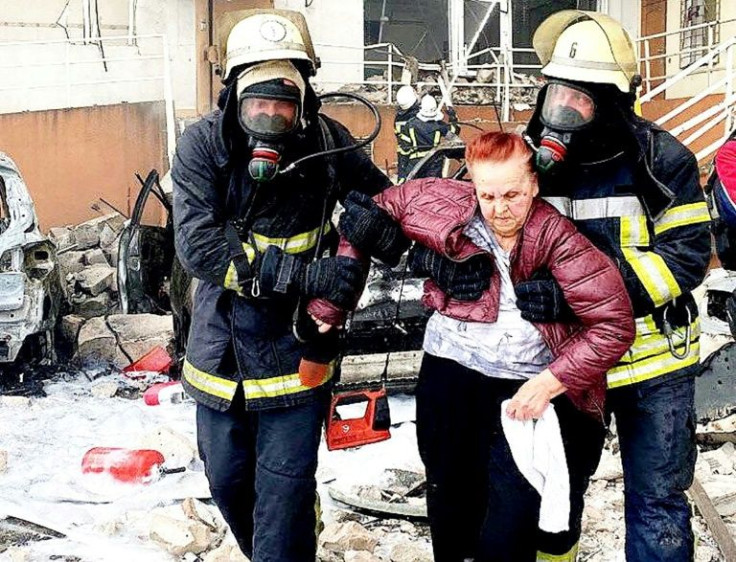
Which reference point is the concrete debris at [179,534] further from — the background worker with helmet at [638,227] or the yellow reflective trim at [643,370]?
the yellow reflective trim at [643,370]

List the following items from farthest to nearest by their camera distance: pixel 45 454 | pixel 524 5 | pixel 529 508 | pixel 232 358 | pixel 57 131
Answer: pixel 524 5
pixel 57 131
pixel 45 454
pixel 232 358
pixel 529 508

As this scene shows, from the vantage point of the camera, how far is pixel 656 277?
116 inches

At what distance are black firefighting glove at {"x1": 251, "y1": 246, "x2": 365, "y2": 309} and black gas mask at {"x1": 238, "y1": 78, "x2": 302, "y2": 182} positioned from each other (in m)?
0.29

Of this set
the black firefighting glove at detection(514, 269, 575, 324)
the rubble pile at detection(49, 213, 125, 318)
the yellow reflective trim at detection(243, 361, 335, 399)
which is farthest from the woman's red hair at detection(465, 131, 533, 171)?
the rubble pile at detection(49, 213, 125, 318)

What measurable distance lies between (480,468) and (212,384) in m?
1.00

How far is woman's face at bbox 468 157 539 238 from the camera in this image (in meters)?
2.88

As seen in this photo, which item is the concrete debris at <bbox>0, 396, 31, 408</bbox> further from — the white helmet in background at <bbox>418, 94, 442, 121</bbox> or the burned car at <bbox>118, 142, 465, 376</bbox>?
the white helmet in background at <bbox>418, 94, 442, 121</bbox>

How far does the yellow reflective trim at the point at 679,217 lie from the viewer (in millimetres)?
3016

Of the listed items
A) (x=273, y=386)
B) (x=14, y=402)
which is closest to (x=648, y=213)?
(x=273, y=386)

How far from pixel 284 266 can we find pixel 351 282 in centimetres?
23

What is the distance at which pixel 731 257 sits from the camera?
11.4ft

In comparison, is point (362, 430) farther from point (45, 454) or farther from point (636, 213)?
point (45, 454)

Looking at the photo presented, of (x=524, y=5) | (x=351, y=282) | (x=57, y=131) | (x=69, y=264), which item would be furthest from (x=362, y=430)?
(x=524, y=5)

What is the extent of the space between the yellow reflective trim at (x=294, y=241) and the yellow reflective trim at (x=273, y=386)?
46cm
